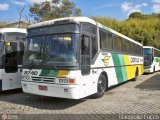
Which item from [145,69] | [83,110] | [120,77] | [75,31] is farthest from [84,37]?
[145,69]

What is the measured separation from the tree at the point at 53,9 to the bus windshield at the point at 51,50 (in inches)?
938

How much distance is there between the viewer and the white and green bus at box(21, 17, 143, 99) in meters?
8.53

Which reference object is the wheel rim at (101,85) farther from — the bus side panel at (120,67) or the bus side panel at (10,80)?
the bus side panel at (10,80)

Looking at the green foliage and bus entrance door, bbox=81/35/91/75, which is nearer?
bus entrance door, bbox=81/35/91/75

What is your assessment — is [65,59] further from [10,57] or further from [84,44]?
[10,57]

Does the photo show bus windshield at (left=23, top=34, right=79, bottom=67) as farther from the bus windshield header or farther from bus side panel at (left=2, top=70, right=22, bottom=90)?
bus side panel at (left=2, top=70, right=22, bottom=90)

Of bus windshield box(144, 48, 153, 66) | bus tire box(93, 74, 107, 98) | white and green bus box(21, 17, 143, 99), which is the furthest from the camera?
bus windshield box(144, 48, 153, 66)

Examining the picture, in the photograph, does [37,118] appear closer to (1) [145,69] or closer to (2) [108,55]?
(2) [108,55]

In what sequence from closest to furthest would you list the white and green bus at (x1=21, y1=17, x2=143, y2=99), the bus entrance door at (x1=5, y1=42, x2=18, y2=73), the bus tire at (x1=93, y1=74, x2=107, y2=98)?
1. the white and green bus at (x1=21, y1=17, x2=143, y2=99)
2. the bus tire at (x1=93, y1=74, x2=107, y2=98)
3. the bus entrance door at (x1=5, y1=42, x2=18, y2=73)

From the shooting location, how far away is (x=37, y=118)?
7.53m

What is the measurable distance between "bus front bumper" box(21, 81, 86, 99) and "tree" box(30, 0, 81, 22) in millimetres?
24407

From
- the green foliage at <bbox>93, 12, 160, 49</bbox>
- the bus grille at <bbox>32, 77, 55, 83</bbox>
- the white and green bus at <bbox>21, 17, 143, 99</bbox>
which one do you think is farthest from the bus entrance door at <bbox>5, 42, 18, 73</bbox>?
the green foliage at <bbox>93, 12, 160, 49</bbox>

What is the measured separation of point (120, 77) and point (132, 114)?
215 inches

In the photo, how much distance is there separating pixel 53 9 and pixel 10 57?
890 inches
